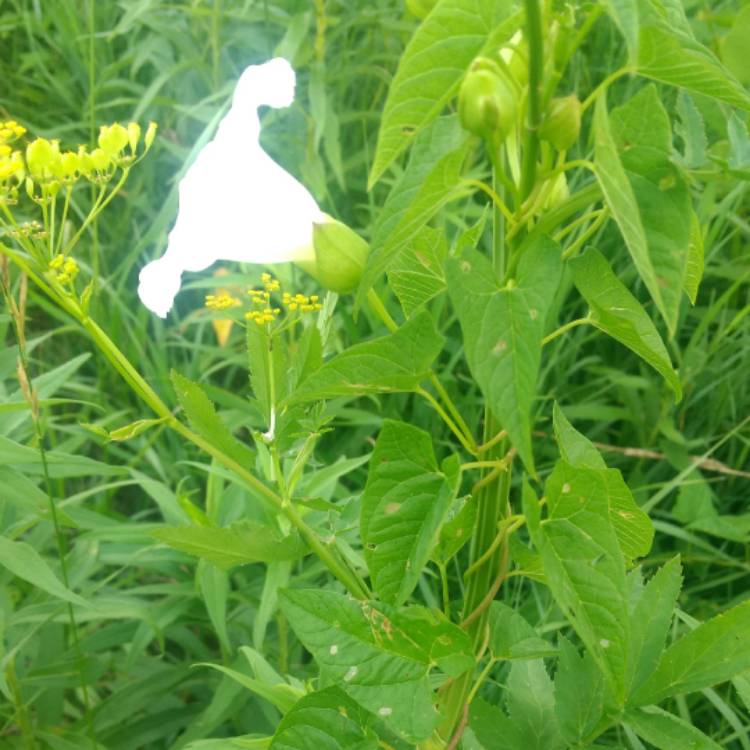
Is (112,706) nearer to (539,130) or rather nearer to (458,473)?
(458,473)

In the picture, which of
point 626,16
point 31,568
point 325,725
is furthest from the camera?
point 31,568

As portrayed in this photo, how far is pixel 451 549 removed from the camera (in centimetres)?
73

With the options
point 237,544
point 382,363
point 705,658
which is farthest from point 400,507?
point 705,658

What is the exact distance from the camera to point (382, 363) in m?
0.63

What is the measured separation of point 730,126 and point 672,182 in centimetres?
11

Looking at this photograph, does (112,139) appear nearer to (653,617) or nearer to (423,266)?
(423,266)

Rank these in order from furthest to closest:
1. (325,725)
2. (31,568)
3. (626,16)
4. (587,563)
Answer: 1. (31,568)
2. (325,725)
3. (587,563)
4. (626,16)

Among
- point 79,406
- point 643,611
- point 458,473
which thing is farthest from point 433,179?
point 79,406

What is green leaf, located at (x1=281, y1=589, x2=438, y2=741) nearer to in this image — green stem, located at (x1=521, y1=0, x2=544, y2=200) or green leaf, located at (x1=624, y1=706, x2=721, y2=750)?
green leaf, located at (x1=624, y1=706, x2=721, y2=750)

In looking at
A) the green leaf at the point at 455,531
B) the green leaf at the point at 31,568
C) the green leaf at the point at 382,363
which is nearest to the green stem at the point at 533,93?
the green leaf at the point at 382,363

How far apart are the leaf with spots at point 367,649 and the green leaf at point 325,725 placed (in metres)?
0.04

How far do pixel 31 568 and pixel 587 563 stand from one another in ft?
1.97

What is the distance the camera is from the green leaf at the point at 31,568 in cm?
96

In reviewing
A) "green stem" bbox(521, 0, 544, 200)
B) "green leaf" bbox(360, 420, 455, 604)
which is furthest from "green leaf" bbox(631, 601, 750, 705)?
"green stem" bbox(521, 0, 544, 200)
